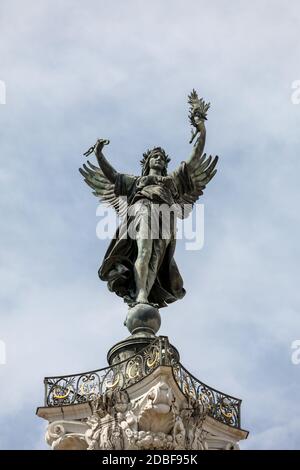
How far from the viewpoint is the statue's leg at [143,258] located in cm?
3700

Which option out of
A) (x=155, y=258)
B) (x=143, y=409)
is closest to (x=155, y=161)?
(x=155, y=258)

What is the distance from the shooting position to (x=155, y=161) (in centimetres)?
3831

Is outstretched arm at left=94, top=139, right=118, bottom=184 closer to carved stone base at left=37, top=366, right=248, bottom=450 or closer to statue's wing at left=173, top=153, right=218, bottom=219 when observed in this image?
statue's wing at left=173, top=153, right=218, bottom=219

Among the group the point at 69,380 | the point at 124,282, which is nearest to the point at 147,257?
the point at 124,282

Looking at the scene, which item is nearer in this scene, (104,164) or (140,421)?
(140,421)

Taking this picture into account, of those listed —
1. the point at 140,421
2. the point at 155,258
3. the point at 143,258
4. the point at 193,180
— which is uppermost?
the point at 193,180

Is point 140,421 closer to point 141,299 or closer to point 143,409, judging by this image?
point 143,409

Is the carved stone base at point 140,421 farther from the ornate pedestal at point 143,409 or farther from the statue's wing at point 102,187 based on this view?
the statue's wing at point 102,187

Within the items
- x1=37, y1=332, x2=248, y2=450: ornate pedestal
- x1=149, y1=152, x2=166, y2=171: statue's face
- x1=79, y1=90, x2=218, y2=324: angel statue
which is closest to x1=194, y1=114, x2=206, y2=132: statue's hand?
x1=79, y1=90, x2=218, y2=324: angel statue

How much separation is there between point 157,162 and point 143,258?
8.71 feet

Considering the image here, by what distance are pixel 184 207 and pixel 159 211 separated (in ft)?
4.34

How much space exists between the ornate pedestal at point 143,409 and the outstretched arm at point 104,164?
17.8 feet

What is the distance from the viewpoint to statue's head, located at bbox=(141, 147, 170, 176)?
126ft

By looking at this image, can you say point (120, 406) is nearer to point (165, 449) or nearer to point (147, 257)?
point (165, 449)
